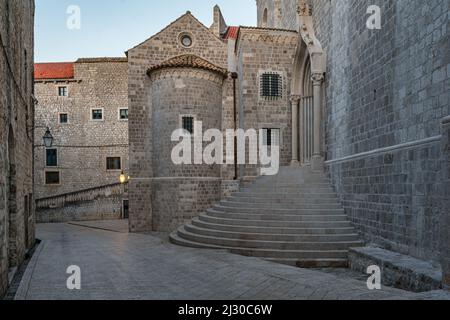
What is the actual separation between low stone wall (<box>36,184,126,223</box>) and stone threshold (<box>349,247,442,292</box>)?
68.1ft

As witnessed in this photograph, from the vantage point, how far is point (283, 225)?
1056cm

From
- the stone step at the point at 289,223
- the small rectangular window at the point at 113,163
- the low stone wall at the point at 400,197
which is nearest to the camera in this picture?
the low stone wall at the point at 400,197

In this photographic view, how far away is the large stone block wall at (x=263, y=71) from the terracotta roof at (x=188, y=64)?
1.64m

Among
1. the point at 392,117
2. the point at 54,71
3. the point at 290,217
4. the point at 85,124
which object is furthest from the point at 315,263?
Result: the point at 54,71

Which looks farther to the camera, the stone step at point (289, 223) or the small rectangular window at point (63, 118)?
the small rectangular window at point (63, 118)

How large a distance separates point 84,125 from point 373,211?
24887 mm

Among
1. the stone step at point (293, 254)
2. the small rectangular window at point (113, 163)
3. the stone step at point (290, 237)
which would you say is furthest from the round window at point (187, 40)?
the small rectangular window at point (113, 163)

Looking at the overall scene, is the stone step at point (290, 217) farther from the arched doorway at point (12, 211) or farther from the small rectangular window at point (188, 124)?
the small rectangular window at point (188, 124)

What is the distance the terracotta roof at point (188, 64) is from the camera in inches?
684

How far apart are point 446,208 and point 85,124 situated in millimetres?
27628

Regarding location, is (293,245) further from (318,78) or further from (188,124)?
(188,124)
